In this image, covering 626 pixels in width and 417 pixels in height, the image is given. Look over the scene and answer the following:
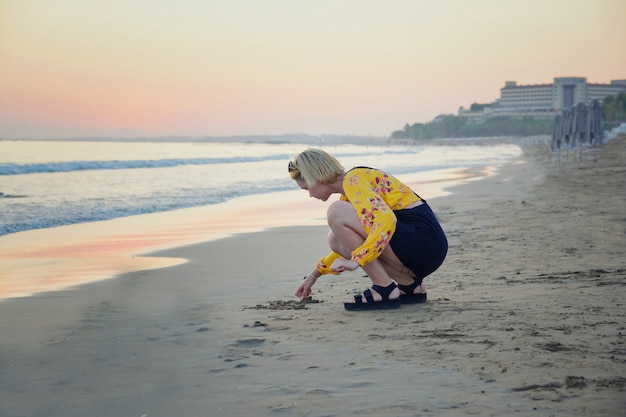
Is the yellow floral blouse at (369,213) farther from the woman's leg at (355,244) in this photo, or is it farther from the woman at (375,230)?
the woman's leg at (355,244)

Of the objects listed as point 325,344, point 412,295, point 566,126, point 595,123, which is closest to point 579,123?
point 595,123

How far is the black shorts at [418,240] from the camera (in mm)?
3945

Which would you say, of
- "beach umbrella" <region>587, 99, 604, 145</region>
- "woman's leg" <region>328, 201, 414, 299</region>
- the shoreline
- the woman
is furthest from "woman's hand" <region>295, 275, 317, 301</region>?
"beach umbrella" <region>587, 99, 604, 145</region>

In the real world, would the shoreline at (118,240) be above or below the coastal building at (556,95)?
below

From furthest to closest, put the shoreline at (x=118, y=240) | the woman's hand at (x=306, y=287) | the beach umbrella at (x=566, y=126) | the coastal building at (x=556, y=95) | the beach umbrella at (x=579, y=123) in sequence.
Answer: the coastal building at (x=556, y=95), the beach umbrella at (x=566, y=126), the beach umbrella at (x=579, y=123), the shoreline at (x=118, y=240), the woman's hand at (x=306, y=287)

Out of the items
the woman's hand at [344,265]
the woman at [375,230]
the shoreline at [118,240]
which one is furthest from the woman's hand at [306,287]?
the shoreline at [118,240]

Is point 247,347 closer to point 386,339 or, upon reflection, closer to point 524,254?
point 386,339

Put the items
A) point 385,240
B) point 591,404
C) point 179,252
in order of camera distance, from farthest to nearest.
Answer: point 179,252 → point 385,240 → point 591,404

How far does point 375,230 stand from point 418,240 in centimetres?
34

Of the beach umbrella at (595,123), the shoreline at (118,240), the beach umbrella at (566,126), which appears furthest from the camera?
the beach umbrella at (566,126)

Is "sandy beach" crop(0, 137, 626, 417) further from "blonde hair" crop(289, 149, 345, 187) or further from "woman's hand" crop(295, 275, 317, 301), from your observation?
"blonde hair" crop(289, 149, 345, 187)

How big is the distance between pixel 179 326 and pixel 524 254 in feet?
10.7

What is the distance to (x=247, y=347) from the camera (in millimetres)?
3268

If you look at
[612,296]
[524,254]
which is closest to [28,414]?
[612,296]
